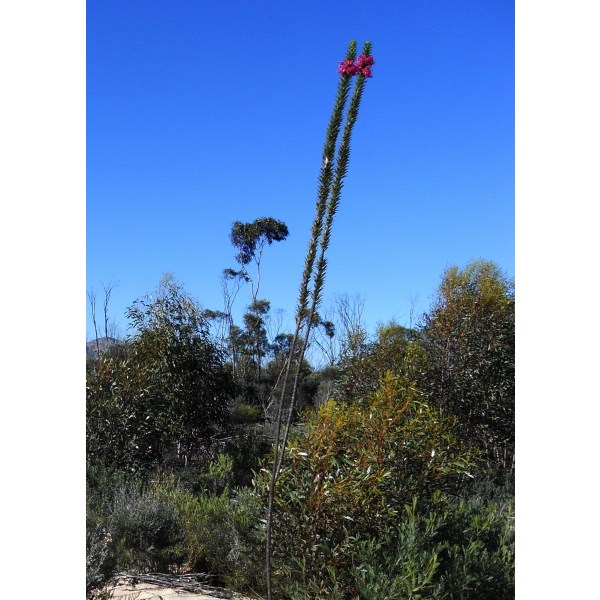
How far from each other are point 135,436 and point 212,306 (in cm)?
768

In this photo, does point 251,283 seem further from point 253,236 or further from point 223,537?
point 223,537

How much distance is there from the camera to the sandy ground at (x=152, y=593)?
10.4ft

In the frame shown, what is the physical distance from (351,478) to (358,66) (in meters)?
1.60

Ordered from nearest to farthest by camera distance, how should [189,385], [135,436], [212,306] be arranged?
[135,436] → [189,385] → [212,306]

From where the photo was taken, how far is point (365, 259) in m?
4.28

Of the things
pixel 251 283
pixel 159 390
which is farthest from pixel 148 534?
pixel 251 283

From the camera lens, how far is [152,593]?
10.7 feet

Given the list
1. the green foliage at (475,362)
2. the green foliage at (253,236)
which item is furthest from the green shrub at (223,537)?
the green foliage at (253,236)

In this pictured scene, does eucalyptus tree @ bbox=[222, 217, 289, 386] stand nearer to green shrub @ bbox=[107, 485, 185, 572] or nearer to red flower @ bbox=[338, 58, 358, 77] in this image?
green shrub @ bbox=[107, 485, 185, 572]

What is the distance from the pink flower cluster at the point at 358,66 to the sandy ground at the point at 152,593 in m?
2.31
